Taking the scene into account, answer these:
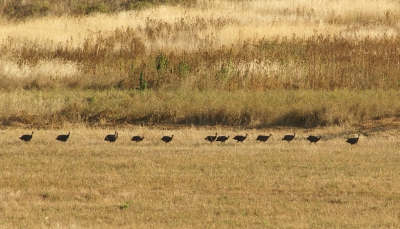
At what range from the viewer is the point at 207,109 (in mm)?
18750

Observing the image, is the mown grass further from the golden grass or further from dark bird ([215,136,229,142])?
the golden grass

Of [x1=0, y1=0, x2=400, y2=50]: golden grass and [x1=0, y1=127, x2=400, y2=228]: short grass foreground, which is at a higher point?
[x1=0, y1=127, x2=400, y2=228]: short grass foreground

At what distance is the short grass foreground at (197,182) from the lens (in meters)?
8.91

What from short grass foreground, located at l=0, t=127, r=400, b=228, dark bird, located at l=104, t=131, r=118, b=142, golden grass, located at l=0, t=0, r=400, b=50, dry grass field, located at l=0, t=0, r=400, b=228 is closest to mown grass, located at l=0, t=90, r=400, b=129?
dry grass field, located at l=0, t=0, r=400, b=228

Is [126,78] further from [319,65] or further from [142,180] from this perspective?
[142,180]

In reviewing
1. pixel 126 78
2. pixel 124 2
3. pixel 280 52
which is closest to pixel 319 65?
pixel 280 52

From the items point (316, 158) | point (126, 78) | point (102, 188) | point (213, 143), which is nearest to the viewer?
point (102, 188)

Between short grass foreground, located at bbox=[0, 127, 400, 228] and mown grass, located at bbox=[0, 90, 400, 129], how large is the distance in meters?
2.17

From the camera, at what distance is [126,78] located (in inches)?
893

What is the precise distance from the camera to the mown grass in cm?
1848

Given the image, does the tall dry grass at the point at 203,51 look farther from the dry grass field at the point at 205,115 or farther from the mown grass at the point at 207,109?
the mown grass at the point at 207,109

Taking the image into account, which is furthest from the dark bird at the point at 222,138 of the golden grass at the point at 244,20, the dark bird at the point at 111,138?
the golden grass at the point at 244,20

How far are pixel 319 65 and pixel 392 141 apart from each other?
7663mm

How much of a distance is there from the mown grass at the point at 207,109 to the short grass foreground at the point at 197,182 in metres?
2.17
